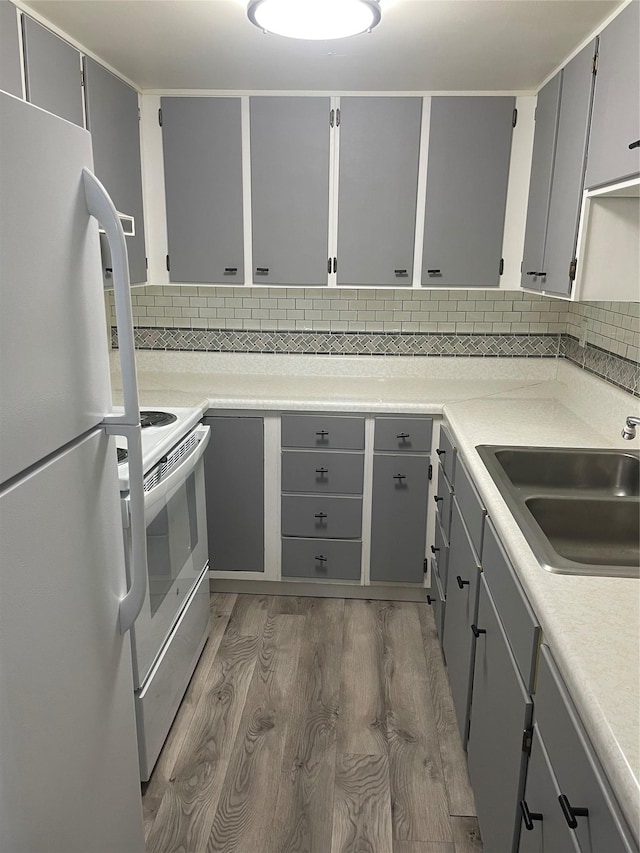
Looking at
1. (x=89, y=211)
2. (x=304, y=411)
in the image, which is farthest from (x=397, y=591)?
(x=89, y=211)

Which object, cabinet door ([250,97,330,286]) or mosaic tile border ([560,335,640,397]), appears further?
cabinet door ([250,97,330,286])

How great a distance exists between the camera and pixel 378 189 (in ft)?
9.70

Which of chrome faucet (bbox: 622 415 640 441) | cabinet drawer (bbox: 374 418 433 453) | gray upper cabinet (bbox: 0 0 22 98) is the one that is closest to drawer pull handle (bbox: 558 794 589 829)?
chrome faucet (bbox: 622 415 640 441)

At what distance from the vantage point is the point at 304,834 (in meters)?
1.87

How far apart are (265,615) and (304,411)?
0.95 meters

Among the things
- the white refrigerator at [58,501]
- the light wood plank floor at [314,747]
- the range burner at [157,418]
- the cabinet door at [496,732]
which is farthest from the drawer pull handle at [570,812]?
the range burner at [157,418]

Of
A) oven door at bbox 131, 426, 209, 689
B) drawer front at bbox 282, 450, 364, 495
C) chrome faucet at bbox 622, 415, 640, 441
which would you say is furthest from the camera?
drawer front at bbox 282, 450, 364, 495

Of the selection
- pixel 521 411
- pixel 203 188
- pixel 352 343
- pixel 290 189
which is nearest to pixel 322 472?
pixel 352 343

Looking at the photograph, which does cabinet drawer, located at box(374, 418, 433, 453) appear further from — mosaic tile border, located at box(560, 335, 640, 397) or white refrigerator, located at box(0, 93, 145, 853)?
white refrigerator, located at box(0, 93, 145, 853)

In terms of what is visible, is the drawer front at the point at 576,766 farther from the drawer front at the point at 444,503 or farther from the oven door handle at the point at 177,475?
the drawer front at the point at 444,503

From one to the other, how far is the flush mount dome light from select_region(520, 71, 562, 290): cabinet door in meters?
1.07

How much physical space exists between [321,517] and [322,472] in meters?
0.22

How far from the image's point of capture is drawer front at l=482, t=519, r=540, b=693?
51.9 inches

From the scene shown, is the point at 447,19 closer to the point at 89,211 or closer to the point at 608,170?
the point at 608,170
